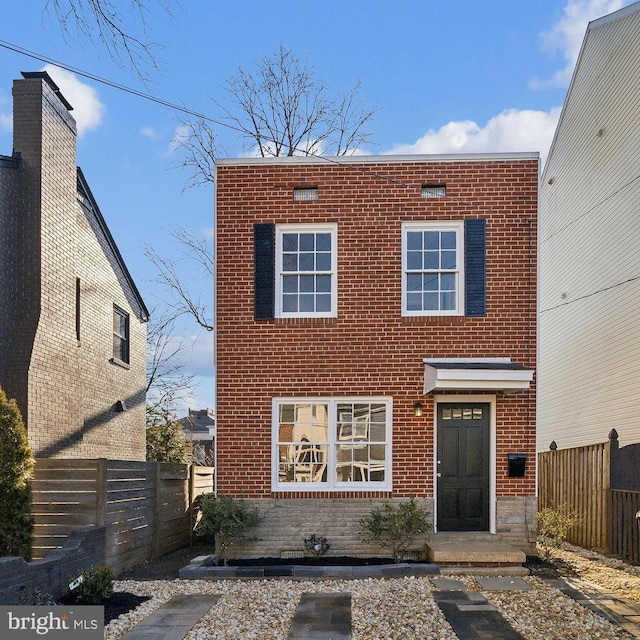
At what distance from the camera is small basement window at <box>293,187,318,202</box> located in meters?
11.3

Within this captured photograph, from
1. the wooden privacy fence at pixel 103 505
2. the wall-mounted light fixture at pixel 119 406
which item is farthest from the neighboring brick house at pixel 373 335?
the wall-mounted light fixture at pixel 119 406

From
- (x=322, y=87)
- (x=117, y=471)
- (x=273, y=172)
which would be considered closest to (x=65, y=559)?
(x=117, y=471)

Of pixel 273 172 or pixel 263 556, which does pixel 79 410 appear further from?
pixel 273 172

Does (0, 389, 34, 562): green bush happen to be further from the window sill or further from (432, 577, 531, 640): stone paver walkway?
the window sill

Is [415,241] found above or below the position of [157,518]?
above

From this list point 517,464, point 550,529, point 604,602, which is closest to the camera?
point 604,602

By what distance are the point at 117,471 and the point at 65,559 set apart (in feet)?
6.19

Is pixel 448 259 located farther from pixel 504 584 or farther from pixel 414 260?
pixel 504 584

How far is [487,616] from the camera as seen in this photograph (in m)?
7.73

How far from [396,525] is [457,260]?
162 inches

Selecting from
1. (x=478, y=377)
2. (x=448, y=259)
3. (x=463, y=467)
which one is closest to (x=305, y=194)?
(x=448, y=259)

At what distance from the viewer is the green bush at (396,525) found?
10359mm

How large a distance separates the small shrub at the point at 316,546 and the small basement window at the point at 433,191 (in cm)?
549

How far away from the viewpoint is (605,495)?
1173cm
